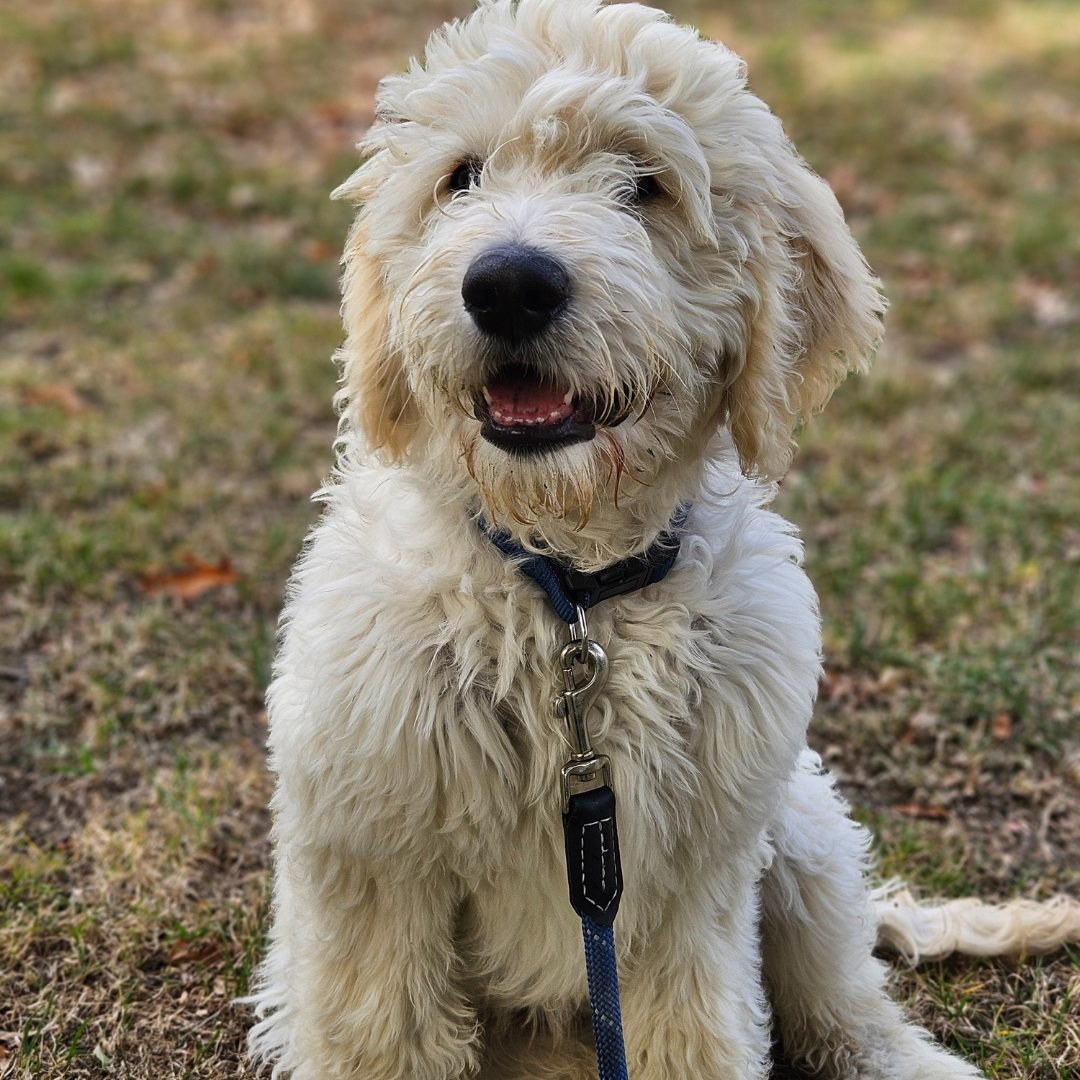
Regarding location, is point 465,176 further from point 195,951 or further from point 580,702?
point 195,951

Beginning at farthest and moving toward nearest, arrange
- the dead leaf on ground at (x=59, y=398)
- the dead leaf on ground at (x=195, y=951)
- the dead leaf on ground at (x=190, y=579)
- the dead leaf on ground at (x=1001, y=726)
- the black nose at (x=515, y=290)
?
1. the dead leaf on ground at (x=59, y=398)
2. the dead leaf on ground at (x=190, y=579)
3. the dead leaf on ground at (x=1001, y=726)
4. the dead leaf on ground at (x=195, y=951)
5. the black nose at (x=515, y=290)

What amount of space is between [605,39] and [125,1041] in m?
2.11

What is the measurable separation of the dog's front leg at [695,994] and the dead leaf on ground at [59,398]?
365 cm

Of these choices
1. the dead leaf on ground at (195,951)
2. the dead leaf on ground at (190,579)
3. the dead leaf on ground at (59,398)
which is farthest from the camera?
the dead leaf on ground at (59,398)

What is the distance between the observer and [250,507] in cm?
450

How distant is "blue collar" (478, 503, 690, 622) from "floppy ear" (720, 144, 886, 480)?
0.76ft

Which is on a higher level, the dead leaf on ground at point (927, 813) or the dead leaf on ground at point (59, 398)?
the dead leaf on ground at point (927, 813)

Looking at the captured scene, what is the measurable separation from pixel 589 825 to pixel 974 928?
1.25 meters

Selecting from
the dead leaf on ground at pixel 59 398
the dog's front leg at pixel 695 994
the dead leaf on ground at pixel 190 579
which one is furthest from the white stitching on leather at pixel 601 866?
the dead leaf on ground at pixel 59 398

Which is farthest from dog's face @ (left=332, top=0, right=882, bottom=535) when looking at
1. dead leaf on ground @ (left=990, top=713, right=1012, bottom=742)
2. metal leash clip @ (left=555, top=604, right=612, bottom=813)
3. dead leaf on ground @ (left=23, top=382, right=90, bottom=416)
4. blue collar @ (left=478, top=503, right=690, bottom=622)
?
dead leaf on ground @ (left=23, top=382, right=90, bottom=416)

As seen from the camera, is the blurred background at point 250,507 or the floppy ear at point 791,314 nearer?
the floppy ear at point 791,314

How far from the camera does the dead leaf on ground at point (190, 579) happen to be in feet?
13.0

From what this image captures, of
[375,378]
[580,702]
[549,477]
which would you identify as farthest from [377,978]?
[375,378]

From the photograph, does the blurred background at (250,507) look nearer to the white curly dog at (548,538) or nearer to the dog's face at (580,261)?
the white curly dog at (548,538)
